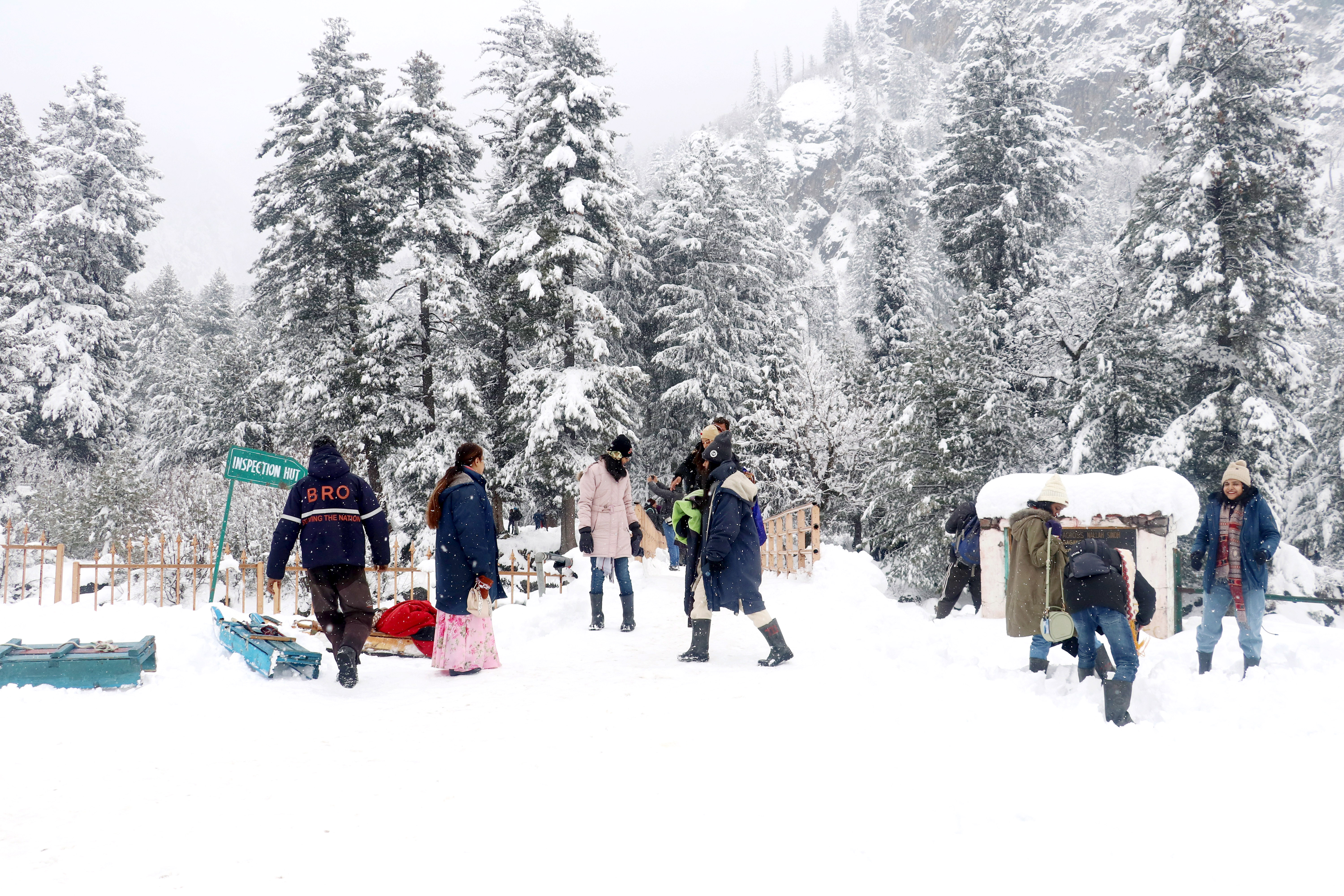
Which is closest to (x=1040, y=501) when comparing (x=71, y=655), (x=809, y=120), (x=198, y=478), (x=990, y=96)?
(x=71, y=655)

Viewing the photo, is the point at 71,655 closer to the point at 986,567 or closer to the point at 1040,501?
the point at 1040,501

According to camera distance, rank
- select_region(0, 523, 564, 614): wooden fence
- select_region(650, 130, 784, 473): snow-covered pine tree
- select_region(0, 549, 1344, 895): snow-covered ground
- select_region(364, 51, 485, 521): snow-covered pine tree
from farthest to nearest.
A: select_region(650, 130, 784, 473): snow-covered pine tree
select_region(364, 51, 485, 521): snow-covered pine tree
select_region(0, 523, 564, 614): wooden fence
select_region(0, 549, 1344, 895): snow-covered ground

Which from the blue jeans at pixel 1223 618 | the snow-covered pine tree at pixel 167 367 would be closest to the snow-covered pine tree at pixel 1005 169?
the blue jeans at pixel 1223 618

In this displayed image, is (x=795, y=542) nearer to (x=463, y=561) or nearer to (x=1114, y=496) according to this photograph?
(x=1114, y=496)

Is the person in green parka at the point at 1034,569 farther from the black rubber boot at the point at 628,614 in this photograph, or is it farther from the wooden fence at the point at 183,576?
the wooden fence at the point at 183,576

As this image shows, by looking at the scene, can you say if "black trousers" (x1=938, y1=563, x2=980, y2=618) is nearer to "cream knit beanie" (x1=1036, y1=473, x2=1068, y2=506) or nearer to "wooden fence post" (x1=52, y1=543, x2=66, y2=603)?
"cream knit beanie" (x1=1036, y1=473, x2=1068, y2=506)

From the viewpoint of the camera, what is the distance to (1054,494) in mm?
6113

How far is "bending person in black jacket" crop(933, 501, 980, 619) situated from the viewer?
33.1 feet

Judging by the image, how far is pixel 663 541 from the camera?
64.3 ft

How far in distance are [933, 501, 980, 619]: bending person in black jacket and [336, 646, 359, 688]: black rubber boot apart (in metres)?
7.18

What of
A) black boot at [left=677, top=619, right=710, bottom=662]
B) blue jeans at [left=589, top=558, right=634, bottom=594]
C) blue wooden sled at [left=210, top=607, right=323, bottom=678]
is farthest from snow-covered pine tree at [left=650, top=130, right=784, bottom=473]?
blue wooden sled at [left=210, top=607, right=323, bottom=678]

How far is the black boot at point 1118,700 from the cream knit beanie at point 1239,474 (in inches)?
117

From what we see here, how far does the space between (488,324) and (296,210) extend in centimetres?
538

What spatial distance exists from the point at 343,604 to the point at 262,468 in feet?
10.3
